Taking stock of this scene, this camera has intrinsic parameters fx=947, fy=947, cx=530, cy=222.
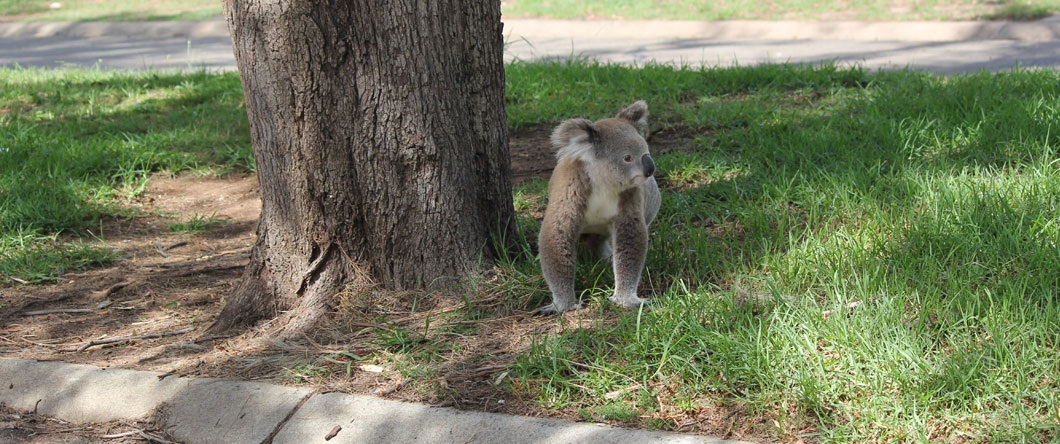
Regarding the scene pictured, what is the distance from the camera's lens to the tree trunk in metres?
3.86

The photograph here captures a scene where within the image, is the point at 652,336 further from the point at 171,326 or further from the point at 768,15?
the point at 768,15

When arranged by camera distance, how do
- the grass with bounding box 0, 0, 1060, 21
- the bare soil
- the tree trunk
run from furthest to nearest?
the grass with bounding box 0, 0, 1060, 21 → the tree trunk → the bare soil

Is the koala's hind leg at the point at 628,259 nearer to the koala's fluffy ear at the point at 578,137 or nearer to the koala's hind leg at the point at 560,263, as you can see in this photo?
the koala's hind leg at the point at 560,263

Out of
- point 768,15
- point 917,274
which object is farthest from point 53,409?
point 768,15

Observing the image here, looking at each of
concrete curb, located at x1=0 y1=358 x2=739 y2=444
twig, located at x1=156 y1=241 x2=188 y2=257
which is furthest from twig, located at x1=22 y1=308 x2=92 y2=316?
twig, located at x1=156 y1=241 x2=188 y2=257

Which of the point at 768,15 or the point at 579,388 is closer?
the point at 579,388

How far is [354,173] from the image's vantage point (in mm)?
3986

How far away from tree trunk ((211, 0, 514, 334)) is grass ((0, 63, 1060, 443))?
1.02 ft

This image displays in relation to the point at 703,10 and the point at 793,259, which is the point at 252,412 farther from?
the point at 703,10

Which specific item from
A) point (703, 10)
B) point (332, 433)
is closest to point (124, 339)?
point (332, 433)

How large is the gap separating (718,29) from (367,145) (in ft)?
32.9

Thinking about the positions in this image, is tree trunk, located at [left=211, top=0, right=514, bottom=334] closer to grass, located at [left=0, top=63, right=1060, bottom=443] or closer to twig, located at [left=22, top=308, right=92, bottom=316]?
grass, located at [left=0, top=63, right=1060, bottom=443]

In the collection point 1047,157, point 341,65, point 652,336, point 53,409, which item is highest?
point 341,65

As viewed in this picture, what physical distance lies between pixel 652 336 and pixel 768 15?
10799mm
